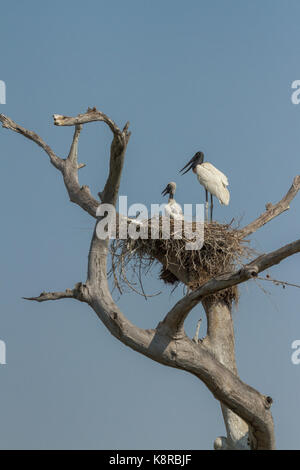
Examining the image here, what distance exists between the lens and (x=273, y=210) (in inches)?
494

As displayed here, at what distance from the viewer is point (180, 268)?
1147 cm

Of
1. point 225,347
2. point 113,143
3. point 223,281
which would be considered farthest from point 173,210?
point 223,281

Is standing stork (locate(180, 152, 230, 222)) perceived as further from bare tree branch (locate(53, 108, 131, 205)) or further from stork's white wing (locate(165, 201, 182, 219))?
bare tree branch (locate(53, 108, 131, 205))

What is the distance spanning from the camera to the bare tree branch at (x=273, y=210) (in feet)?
39.3

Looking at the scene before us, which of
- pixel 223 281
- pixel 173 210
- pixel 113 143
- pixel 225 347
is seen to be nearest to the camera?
pixel 223 281

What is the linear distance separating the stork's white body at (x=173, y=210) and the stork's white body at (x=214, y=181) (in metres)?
0.88

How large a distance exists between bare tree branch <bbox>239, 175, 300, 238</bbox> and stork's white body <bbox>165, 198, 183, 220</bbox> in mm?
927

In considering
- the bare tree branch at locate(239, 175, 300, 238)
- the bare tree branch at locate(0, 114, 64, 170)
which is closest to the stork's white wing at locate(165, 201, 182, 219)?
the bare tree branch at locate(239, 175, 300, 238)

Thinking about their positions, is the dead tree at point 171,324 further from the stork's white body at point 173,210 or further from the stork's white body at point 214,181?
the stork's white body at point 214,181

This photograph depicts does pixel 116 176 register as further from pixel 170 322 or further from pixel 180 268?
pixel 180 268

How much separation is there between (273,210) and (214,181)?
4.77 ft

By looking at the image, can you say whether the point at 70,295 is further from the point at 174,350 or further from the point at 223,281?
the point at 223,281

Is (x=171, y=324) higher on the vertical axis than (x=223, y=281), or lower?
lower
